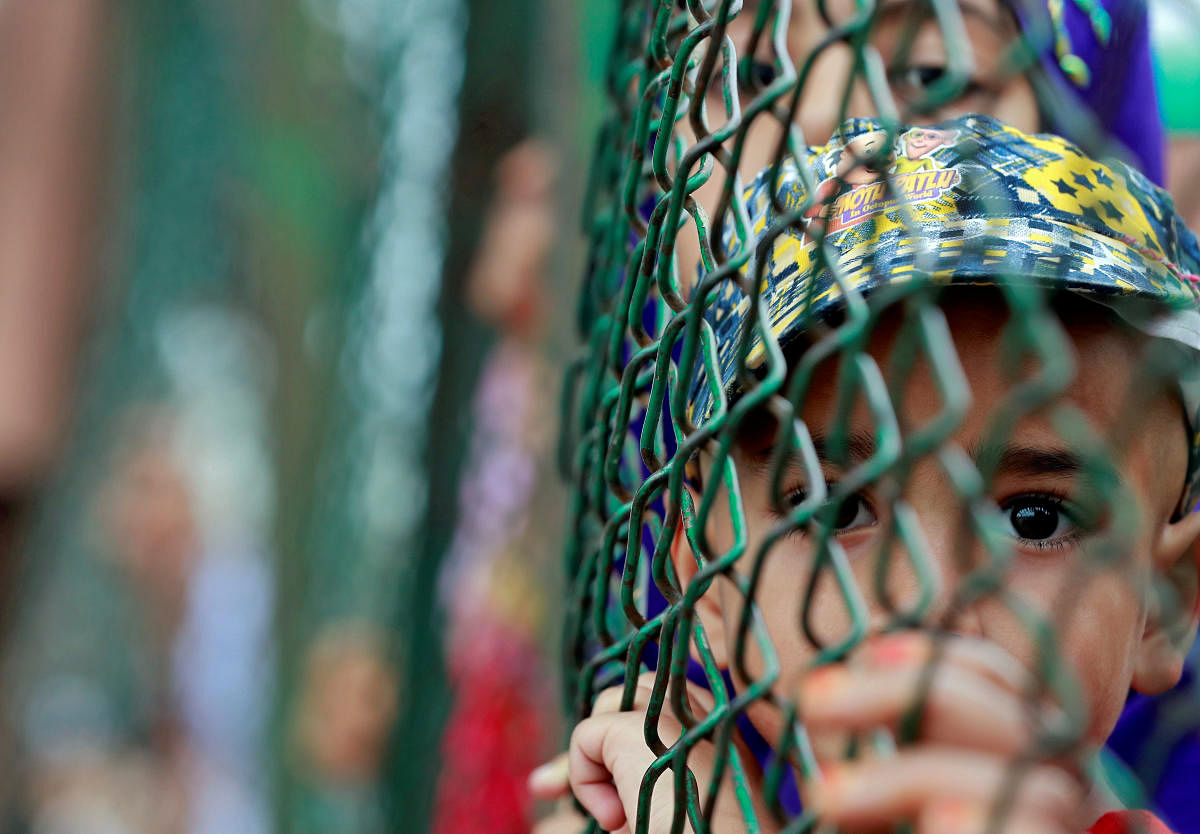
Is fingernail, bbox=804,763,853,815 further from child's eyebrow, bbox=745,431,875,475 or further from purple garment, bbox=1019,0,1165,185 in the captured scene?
purple garment, bbox=1019,0,1165,185

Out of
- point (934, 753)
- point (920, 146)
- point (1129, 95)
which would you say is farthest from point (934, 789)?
point (1129, 95)

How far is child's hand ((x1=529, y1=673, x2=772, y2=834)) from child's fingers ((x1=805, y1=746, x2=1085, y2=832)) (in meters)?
0.34

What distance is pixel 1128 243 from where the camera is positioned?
86 centimetres

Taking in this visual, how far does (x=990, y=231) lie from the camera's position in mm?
790

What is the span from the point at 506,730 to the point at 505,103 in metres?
1.24

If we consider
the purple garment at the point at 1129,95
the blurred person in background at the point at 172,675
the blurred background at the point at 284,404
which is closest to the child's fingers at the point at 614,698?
the purple garment at the point at 1129,95

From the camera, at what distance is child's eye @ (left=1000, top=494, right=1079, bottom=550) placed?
85 centimetres

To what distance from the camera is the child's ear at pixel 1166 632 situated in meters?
0.96

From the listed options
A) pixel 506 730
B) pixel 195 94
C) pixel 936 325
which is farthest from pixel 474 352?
pixel 936 325

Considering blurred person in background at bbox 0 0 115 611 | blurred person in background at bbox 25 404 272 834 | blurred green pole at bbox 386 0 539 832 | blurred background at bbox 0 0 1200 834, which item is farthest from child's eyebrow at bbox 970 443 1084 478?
blurred person in background at bbox 0 0 115 611

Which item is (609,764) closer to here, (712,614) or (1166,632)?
(712,614)

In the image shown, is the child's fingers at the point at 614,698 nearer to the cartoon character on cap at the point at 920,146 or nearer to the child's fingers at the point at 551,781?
the child's fingers at the point at 551,781

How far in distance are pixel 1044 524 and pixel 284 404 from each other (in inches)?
99.7

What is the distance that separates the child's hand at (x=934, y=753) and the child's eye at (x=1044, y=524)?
1.21 feet
